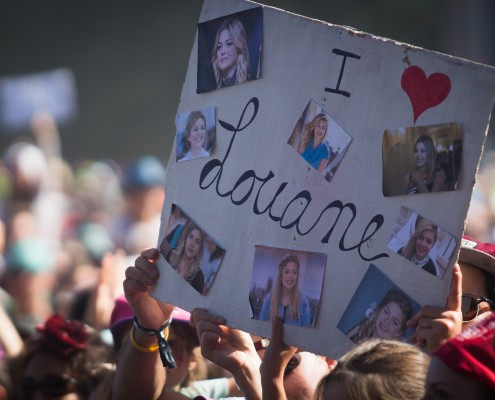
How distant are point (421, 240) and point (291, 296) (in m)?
0.40

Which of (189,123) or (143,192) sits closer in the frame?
(189,123)

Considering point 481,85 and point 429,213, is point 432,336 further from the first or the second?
point 481,85

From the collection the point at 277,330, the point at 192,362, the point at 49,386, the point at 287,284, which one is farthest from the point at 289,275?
the point at 49,386

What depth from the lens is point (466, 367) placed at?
1.88 m

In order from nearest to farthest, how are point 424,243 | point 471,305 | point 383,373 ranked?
point 383,373
point 424,243
point 471,305

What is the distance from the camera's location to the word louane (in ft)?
8.09

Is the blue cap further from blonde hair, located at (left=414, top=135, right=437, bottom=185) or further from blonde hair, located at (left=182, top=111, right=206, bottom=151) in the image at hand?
blonde hair, located at (left=414, top=135, right=437, bottom=185)

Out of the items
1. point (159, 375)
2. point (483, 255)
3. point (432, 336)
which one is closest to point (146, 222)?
point (159, 375)

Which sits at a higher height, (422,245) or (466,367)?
(422,245)

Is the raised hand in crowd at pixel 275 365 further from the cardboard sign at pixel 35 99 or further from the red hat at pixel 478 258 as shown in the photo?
the cardboard sign at pixel 35 99

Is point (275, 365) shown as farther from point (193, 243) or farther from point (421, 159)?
point (421, 159)

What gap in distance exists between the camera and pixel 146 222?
7066mm

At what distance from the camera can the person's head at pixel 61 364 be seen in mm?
3789

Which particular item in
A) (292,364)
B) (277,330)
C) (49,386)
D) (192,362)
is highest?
(277,330)
